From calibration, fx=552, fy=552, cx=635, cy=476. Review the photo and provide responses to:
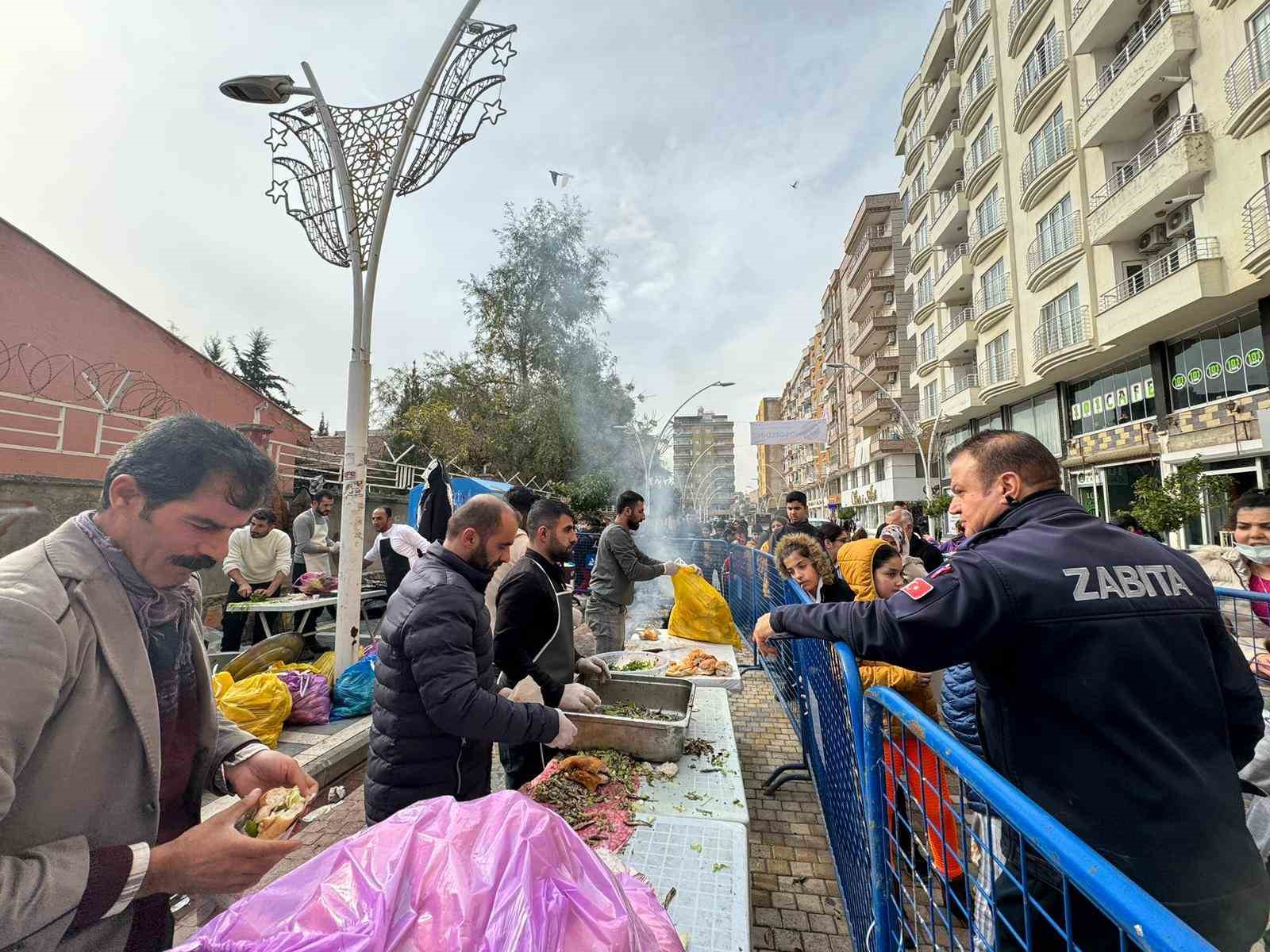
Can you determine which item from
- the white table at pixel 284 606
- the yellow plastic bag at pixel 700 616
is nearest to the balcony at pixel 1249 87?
the yellow plastic bag at pixel 700 616

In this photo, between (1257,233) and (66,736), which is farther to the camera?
(1257,233)

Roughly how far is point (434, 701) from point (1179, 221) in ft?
73.6

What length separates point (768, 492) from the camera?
94312mm

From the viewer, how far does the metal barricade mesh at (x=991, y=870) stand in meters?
0.85

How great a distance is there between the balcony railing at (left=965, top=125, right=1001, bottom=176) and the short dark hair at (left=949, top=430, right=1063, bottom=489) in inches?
1124

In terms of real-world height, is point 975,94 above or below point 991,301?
above

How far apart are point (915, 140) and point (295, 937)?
40.9 metres

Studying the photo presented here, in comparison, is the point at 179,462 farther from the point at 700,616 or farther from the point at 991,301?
the point at 991,301

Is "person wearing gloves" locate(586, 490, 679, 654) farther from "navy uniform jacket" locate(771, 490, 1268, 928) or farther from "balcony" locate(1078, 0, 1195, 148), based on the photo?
"balcony" locate(1078, 0, 1195, 148)

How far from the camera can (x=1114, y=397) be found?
18.3m

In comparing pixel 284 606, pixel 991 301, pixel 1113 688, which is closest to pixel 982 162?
pixel 991 301

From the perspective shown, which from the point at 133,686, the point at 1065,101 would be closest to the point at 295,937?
the point at 133,686

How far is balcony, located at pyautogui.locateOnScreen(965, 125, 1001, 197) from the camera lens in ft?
76.2

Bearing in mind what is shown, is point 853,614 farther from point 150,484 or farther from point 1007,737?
point 150,484
